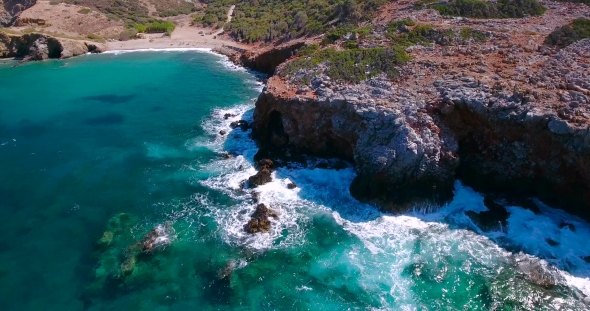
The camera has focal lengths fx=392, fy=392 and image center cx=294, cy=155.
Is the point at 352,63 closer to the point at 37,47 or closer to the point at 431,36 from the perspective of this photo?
the point at 431,36

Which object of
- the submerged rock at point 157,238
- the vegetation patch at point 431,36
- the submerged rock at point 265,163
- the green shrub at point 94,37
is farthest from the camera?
the green shrub at point 94,37

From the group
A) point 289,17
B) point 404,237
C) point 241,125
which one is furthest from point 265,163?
point 289,17

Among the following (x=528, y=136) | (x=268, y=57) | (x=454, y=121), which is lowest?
Result: (x=528, y=136)

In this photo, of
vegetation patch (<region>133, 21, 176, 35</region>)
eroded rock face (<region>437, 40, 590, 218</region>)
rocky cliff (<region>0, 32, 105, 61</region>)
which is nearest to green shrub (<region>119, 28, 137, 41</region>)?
vegetation patch (<region>133, 21, 176, 35</region>)

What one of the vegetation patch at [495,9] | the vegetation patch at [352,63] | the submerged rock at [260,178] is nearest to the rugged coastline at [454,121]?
the vegetation patch at [352,63]

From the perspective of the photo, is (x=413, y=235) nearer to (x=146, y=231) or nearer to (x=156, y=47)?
(x=146, y=231)

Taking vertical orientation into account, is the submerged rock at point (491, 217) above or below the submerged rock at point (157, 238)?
above

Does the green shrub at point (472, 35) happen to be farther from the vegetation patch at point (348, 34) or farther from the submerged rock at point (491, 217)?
the submerged rock at point (491, 217)
